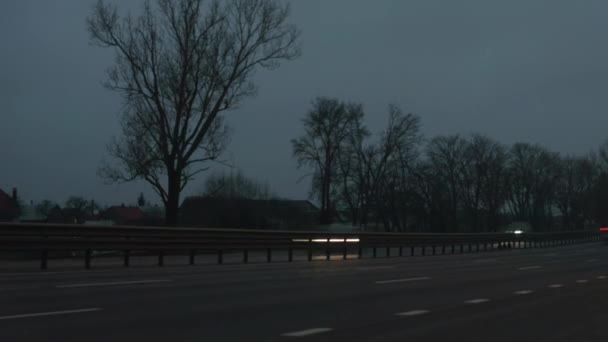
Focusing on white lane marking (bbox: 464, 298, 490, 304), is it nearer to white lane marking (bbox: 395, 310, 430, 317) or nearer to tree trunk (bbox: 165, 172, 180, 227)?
white lane marking (bbox: 395, 310, 430, 317)

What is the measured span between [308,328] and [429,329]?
145 centimetres

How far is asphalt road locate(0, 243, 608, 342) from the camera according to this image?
8.35 m

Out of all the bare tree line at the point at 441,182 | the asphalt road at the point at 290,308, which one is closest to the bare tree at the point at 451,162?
the bare tree line at the point at 441,182

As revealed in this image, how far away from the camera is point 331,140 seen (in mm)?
63625

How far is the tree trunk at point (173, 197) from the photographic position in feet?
105

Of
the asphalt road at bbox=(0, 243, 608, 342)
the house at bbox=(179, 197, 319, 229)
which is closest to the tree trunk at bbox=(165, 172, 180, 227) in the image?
the asphalt road at bbox=(0, 243, 608, 342)

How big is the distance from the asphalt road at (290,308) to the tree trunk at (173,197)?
15383 mm

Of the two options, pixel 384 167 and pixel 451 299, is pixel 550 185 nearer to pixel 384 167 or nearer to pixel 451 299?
pixel 384 167

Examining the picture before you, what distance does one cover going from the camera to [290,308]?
35.0 feet

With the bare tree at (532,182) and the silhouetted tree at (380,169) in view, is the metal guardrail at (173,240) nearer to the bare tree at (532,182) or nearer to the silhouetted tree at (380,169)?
the silhouetted tree at (380,169)

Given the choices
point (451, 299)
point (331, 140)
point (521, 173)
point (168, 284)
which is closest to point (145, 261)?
point (168, 284)

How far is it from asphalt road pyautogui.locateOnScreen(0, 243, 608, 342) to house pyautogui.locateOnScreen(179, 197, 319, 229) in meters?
32.9

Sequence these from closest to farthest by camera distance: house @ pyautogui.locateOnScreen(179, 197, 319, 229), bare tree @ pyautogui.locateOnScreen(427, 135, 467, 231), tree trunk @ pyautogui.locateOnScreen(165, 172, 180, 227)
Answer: tree trunk @ pyautogui.locateOnScreen(165, 172, 180, 227), house @ pyautogui.locateOnScreen(179, 197, 319, 229), bare tree @ pyautogui.locateOnScreen(427, 135, 467, 231)

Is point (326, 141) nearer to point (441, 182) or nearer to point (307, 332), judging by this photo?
point (441, 182)
